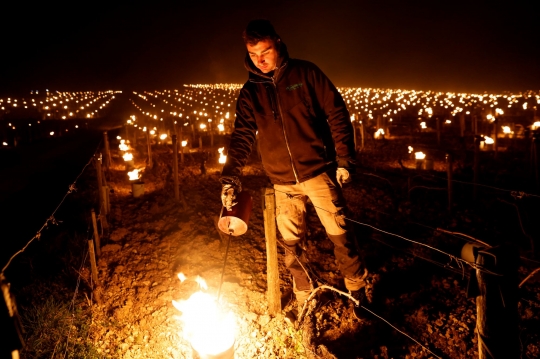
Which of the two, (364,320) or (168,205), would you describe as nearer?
(364,320)

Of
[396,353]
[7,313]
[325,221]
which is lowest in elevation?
[396,353]

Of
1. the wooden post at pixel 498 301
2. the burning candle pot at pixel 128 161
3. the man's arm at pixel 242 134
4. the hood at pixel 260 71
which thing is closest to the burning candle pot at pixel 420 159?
the man's arm at pixel 242 134

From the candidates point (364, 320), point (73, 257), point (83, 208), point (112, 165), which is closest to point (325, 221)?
point (364, 320)

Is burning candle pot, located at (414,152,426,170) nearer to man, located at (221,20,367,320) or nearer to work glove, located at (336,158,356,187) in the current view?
man, located at (221,20,367,320)

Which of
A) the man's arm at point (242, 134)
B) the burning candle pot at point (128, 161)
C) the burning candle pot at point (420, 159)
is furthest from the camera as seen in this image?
the burning candle pot at point (128, 161)

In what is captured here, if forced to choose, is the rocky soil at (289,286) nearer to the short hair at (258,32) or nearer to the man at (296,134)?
the man at (296,134)

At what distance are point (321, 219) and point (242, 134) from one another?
1121 millimetres

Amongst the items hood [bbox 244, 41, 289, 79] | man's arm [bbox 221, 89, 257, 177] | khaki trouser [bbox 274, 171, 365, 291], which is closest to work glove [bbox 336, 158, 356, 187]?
khaki trouser [bbox 274, 171, 365, 291]

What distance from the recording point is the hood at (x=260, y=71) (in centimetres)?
320

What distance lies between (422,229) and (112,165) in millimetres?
10927

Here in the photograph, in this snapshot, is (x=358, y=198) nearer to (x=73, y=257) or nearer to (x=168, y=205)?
(x=168, y=205)

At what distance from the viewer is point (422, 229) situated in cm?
623

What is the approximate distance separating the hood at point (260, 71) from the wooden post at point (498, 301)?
2168 mm

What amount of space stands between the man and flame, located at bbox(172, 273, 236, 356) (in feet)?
3.36
